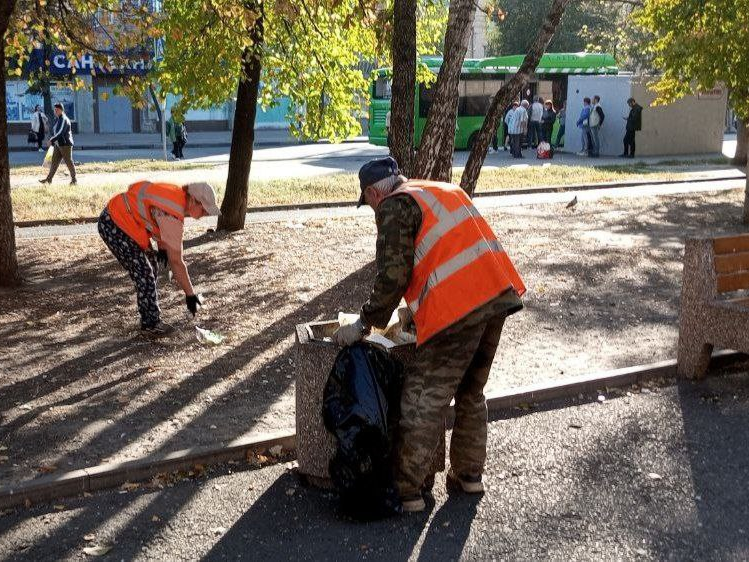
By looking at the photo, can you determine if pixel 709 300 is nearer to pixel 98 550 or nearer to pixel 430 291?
pixel 430 291

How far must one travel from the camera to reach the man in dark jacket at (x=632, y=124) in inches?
1108

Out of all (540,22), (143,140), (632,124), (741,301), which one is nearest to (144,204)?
(741,301)

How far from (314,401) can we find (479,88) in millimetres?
27954

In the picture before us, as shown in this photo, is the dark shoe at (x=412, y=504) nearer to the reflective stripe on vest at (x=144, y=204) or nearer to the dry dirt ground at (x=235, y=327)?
the dry dirt ground at (x=235, y=327)

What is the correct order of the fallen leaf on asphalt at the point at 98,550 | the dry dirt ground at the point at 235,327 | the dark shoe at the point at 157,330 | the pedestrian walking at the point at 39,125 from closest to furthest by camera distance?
the fallen leaf on asphalt at the point at 98,550 < the dry dirt ground at the point at 235,327 < the dark shoe at the point at 157,330 < the pedestrian walking at the point at 39,125

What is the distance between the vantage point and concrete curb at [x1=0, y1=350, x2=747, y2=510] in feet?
15.7

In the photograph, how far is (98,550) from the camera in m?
4.29

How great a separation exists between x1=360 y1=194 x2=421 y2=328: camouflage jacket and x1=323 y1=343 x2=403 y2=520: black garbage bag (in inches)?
12.0

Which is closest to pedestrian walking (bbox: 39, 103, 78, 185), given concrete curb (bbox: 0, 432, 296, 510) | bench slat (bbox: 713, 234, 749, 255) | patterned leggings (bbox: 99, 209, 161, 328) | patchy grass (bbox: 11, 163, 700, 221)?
patchy grass (bbox: 11, 163, 700, 221)

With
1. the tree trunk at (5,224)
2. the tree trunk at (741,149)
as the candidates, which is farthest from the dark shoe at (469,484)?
the tree trunk at (741,149)

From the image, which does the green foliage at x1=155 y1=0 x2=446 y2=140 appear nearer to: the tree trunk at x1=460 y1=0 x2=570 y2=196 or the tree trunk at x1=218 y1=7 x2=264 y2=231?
the tree trunk at x1=218 y1=7 x2=264 y2=231

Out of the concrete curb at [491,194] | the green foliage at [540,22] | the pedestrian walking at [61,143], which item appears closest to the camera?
the concrete curb at [491,194]

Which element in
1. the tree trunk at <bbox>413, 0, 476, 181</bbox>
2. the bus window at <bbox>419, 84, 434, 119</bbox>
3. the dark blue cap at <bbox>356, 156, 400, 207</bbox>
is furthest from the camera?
the bus window at <bbox>419, 84, 434, 119</bbox>

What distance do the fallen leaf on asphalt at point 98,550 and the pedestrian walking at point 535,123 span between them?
92.3 feet
